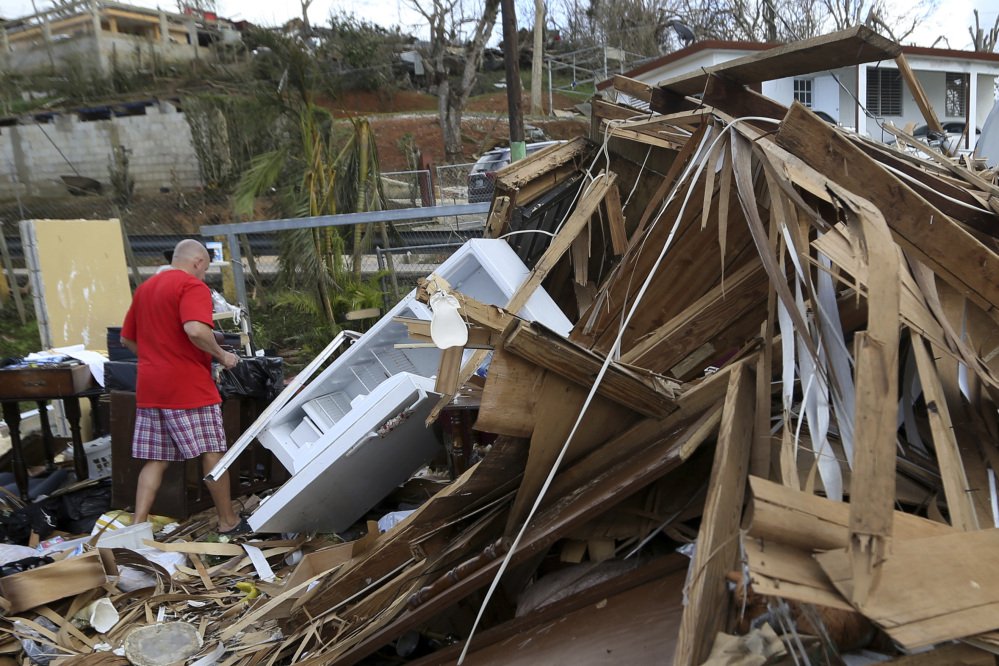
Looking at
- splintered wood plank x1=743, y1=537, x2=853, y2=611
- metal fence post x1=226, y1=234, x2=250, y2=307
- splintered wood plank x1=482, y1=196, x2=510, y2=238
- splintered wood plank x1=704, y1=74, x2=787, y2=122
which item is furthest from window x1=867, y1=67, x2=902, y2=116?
splintered wood plank x1=743, y1=537, x2=853, y2=611

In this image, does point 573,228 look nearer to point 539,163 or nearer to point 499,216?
point 499,216

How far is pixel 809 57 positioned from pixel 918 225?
3.41ft

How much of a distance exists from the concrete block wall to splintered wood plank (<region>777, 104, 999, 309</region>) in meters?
18.2

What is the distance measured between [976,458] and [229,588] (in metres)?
3.36

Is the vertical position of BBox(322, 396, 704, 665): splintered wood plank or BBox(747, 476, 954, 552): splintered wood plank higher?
BBox(747, 476, 954, 552): splintered wood plank

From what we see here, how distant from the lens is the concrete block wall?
1877 centimetres

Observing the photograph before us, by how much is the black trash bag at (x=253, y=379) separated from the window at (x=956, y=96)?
20.4 m

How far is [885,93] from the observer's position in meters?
20.0

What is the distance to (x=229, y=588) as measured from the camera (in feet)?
13.4

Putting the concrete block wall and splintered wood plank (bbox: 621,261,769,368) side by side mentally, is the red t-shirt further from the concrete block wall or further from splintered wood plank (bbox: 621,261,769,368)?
the concrete block wall

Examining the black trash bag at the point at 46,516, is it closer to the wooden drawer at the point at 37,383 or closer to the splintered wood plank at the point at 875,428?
the wooden drawer at the point at 37,383


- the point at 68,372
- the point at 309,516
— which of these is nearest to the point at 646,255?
the point at 309,516

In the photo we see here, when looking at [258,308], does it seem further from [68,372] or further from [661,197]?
[661,197]

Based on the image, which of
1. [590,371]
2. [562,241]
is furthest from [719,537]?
[562,241]
